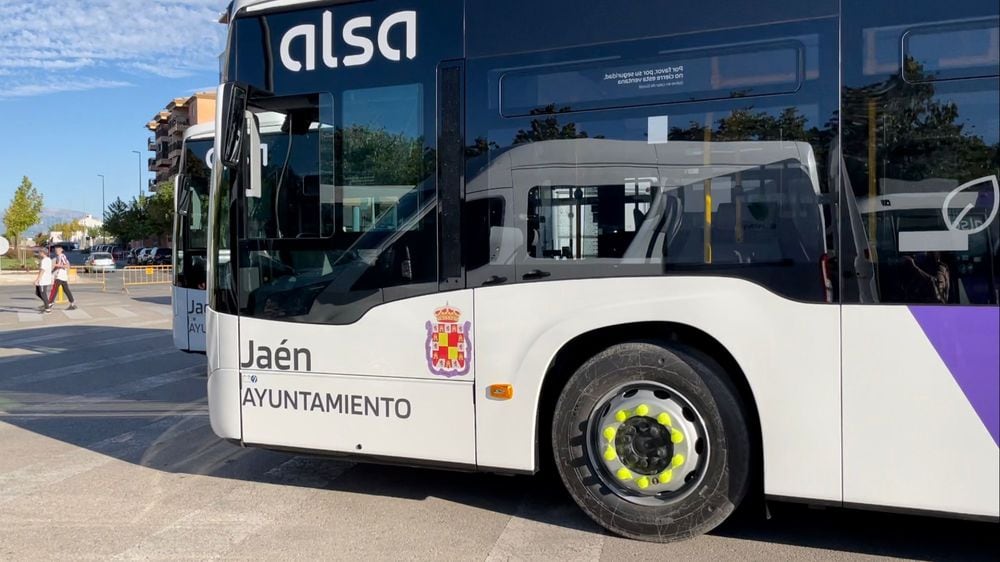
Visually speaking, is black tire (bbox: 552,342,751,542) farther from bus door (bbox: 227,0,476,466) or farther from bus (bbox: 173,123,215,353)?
bus (bbox: 173,123,215,353)

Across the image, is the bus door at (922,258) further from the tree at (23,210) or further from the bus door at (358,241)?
the tree at (23,210)

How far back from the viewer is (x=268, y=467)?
586cm

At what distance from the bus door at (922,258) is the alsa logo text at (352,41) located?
2.34 meters

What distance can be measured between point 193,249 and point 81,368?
8.59 ft

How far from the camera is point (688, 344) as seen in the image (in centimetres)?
416

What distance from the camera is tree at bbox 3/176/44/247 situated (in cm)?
5566

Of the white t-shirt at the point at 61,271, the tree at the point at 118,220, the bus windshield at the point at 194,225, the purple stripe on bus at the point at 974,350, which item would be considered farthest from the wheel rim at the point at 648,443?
the tree at the point at 118,220

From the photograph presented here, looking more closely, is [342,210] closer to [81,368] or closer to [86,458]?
[86,458]

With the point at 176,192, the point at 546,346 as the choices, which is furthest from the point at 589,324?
the point at 176,192

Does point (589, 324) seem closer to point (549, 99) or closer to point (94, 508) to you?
point (549, 99)

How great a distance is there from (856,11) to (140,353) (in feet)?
37.5

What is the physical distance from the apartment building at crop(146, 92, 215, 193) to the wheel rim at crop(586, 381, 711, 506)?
8012cm

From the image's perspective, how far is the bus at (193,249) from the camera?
9766 mm

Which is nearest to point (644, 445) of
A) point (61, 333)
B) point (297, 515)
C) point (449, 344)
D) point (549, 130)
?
point (449, 344)
